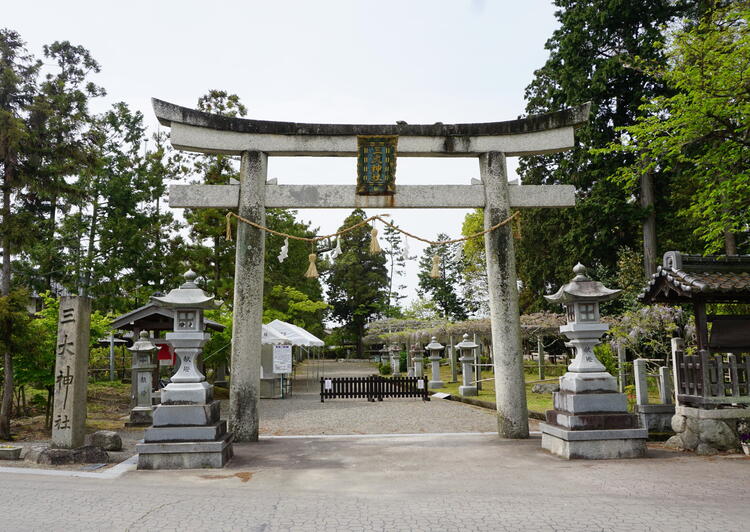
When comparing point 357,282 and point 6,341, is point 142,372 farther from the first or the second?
point 357,282

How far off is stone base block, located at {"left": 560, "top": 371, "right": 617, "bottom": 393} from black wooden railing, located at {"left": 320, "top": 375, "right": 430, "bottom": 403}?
10825mm

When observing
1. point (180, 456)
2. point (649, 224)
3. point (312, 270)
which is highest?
point (649, 224)

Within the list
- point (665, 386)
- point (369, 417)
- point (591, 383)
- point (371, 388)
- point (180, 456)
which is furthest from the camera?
point (371, 388)

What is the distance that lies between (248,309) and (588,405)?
18.7 ft

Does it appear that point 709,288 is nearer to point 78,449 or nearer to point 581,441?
point 581,441

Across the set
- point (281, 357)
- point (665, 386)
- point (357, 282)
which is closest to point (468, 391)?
point (281, 357)

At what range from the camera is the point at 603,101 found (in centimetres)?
2109

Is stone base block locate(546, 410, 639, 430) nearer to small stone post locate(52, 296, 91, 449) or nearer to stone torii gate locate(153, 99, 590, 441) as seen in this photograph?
stone torii gate locate(153, 99, 590, 441)

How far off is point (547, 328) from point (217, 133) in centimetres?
1766

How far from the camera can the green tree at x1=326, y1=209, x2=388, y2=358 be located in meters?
52.3

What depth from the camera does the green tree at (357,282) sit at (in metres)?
52.3

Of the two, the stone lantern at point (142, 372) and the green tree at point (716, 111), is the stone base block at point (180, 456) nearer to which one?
the stone lantern at point (142, 372)

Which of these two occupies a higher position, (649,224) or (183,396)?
(649,224)

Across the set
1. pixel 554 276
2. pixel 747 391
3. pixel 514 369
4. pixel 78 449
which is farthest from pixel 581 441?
pixel 554 276
